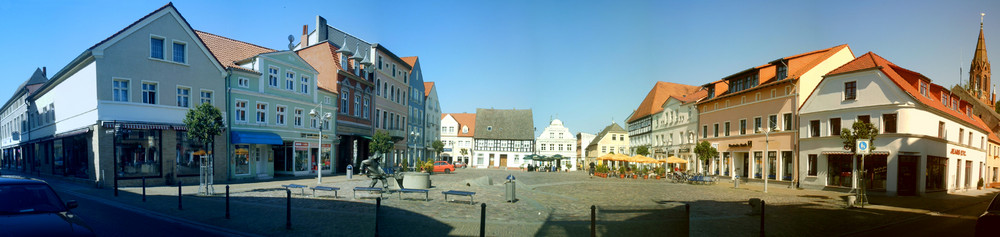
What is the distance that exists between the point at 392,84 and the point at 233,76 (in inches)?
766

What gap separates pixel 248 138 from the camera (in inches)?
1071

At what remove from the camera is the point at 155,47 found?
23.2 metres

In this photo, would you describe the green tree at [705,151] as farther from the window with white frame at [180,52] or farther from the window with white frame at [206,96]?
the window with white frame at [180,52]

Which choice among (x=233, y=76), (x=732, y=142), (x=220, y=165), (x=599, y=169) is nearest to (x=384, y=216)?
(x=220, y=165)

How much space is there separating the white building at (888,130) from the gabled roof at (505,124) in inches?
2016

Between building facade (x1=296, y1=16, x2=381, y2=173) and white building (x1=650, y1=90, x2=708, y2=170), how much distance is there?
2986 centimetres

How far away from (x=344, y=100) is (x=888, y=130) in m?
35.5

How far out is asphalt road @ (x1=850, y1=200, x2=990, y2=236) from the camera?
11.8 meters

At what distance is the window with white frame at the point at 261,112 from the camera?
93.8ft

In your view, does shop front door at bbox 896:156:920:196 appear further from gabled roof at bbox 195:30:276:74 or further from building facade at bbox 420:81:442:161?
building facade at bbox 420:81:442:161

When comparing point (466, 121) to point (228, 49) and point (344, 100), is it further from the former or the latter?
point (228, 49)

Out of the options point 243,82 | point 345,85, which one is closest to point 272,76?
point 243,82

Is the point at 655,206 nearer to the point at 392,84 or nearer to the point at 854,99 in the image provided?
the point at 854,99

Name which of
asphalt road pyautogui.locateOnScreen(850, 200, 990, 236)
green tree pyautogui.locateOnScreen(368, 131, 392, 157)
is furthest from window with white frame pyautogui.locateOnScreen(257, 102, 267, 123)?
asphalt road pyautogui.locateOnScreen(850, 200, 990, 236)
